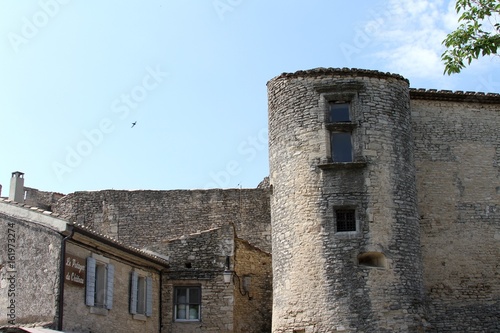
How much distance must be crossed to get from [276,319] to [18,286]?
6.89 metres

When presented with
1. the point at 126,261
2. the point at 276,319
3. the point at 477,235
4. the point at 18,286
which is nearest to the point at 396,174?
the point at 477,235

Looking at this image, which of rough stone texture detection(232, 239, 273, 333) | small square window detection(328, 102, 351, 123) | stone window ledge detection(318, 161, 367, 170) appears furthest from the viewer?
rough stone texture detection(232, 239, 273, 333)

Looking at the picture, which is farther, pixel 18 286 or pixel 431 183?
pixel 431 183

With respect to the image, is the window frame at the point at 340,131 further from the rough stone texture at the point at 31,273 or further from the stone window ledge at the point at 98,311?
the rough stone texture at the point at 31,273

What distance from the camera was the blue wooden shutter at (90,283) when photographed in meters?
16.1

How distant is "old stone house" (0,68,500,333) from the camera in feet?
60.4

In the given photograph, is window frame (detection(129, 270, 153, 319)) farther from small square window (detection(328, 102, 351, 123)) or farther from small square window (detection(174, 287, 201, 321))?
small square window (detection(328, 102, 351, 123))

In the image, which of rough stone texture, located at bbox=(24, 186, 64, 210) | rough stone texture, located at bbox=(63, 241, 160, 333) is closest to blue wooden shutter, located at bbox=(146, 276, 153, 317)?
rough stone texture, located at bbox=(63, 241, 160, 333)

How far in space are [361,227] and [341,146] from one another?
2.36 metres

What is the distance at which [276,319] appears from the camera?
19094 millimetres

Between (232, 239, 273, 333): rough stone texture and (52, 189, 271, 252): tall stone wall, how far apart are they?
202 centimetres

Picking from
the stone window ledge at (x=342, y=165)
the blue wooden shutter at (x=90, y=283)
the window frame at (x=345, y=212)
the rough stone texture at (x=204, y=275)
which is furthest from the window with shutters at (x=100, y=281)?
the stone window ledge at (x=342, y=165)

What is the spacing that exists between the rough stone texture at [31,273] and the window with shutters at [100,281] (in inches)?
44.1

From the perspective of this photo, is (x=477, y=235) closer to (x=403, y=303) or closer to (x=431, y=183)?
(x=431, y=183)
